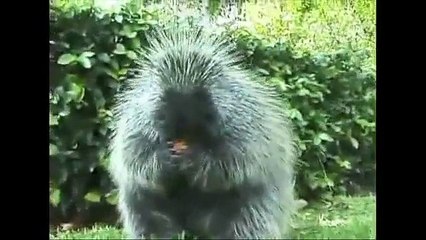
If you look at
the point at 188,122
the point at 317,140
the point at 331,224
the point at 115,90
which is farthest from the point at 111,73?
the point at 331,224

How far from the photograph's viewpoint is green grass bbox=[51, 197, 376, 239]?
1438 millimetres

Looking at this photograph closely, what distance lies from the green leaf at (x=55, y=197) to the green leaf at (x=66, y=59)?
0.27 m

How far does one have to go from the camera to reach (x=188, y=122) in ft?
4.68

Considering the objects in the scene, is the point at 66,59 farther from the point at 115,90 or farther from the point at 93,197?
the point at 93,197

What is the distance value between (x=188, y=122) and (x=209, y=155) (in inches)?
3.2

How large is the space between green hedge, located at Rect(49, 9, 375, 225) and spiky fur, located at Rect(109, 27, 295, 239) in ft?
0.11

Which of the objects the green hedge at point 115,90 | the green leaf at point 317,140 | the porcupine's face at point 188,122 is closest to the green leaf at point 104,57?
the green hedge at point 115,90

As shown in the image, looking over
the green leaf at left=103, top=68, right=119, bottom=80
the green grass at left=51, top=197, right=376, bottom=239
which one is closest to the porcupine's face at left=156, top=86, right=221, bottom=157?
the green leaf at left=103, top=68, right=119, bottom=80

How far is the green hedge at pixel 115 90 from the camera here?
146cm

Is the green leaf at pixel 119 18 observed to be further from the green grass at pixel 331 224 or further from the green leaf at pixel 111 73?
the green grass at pixel 331 224

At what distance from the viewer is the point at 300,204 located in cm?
144
